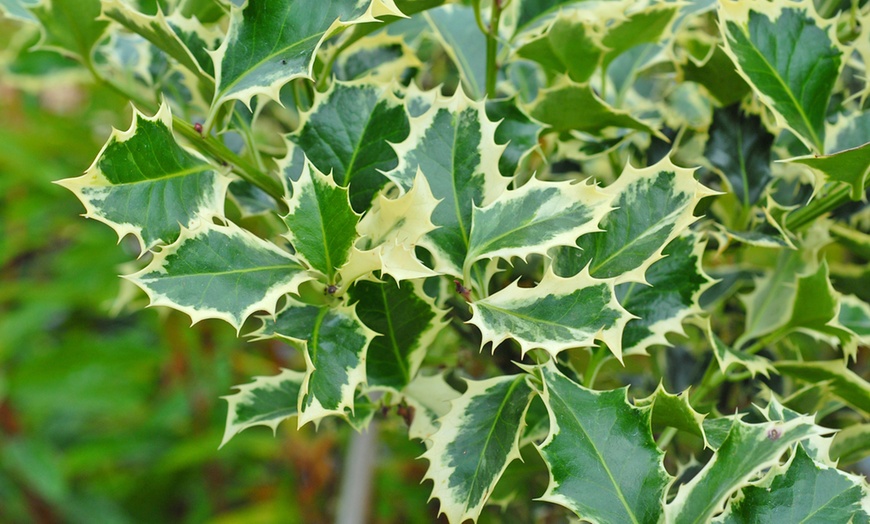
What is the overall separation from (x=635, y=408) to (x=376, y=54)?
36 cm

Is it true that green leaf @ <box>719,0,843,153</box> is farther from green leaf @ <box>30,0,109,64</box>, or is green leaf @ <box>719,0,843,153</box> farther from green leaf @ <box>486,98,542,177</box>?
green leaf @ <box>30,0,109,64</box>

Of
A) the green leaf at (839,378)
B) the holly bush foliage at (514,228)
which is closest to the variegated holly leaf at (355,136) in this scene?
the holly bush foliage at (514,228)

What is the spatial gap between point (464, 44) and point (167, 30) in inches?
11.7

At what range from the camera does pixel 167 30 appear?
459 mm

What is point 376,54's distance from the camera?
637 millimetres

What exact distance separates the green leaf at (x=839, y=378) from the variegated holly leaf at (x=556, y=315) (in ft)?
0.71

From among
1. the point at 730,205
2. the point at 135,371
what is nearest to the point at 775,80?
the point at 730,205

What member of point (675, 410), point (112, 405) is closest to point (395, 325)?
point (675, 410)

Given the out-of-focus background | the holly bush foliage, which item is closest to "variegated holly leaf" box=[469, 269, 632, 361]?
the holly bush foliage

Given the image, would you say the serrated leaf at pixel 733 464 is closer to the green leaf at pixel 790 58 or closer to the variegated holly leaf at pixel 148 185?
the green leaf at pixel 790 58

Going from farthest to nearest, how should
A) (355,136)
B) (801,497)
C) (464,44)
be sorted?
1. (464,44)
2. (355,136)
3. (801,497)

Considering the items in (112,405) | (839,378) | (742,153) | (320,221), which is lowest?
(112,405)

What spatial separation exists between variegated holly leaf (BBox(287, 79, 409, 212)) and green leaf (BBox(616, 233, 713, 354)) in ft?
0.63

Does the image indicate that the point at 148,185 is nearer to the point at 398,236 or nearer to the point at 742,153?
the point at 398,236
